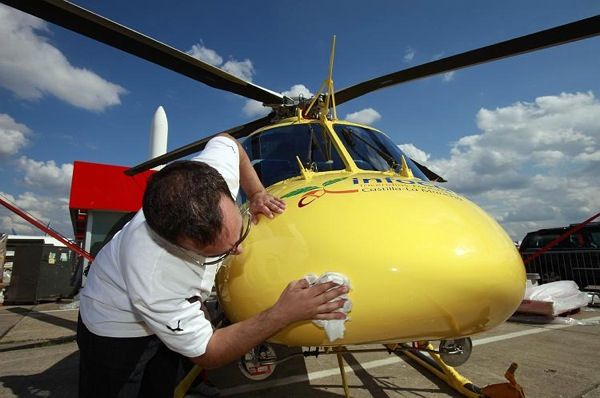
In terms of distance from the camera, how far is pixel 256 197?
7.52 ft

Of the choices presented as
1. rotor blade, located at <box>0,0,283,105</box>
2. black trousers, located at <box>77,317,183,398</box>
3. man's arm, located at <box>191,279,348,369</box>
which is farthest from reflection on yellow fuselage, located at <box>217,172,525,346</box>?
rotor blade, located at <box>0,0,283,105</box>

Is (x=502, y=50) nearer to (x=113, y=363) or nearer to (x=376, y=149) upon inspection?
(x=376, y=149)

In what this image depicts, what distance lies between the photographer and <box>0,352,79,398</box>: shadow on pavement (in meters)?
3.59

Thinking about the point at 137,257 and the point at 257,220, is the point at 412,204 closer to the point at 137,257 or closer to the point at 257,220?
the point at 257,220

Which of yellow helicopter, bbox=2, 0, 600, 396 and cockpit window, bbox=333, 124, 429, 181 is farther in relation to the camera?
cockpit window, bbox=333, 124, 429, 181

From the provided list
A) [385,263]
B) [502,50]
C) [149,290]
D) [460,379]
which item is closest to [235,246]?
→ [149,290]

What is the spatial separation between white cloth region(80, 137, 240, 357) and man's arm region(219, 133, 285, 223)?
0.88ft

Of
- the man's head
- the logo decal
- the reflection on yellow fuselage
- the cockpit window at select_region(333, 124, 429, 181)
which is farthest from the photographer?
the cockpit window at select_region(333, 124, 429, 181)

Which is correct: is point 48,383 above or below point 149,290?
below

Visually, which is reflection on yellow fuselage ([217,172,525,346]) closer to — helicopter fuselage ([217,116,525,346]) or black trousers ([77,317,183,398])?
helicopter fuselage ([217,116,525,346])

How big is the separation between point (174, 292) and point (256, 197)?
890 millimetres

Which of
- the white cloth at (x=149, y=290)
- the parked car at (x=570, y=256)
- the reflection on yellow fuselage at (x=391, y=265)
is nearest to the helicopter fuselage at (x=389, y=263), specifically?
the reflection on yellow fuselage at (x=391, y=265)

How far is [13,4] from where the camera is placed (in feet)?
10.5

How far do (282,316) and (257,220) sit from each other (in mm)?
732
